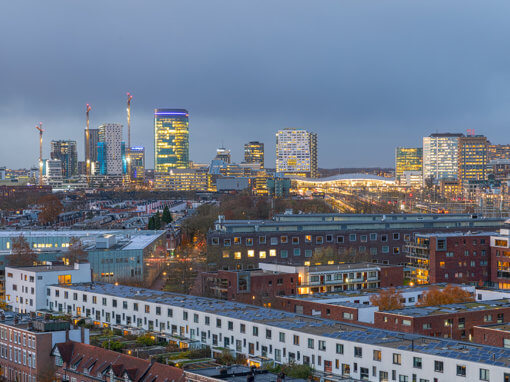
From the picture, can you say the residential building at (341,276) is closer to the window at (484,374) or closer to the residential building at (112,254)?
the residential building at (112,254)

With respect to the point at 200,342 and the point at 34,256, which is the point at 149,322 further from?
the point at 34,256

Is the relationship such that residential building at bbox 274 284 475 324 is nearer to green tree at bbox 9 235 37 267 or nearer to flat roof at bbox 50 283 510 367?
flat roof at bbox 50 283 510 367

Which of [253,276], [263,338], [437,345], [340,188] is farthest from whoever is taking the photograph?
[340,188]

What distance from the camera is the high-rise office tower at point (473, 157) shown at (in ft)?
610

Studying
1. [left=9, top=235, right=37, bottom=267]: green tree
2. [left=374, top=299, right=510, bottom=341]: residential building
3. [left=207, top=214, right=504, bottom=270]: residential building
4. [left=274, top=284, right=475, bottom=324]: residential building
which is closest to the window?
[left=374, top=299, right=510, bottom=341]: residential building

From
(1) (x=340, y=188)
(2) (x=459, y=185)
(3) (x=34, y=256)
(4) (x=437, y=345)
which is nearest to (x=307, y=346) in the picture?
(4) (x=437, y=345)

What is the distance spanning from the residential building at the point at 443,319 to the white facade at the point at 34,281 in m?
14.9

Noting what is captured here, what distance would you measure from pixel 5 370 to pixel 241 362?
7703 millimetres

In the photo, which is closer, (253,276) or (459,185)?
(253,276)

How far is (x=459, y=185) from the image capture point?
546ft

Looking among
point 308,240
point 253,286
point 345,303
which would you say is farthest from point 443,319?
point 308,240

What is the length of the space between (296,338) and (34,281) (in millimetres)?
15803

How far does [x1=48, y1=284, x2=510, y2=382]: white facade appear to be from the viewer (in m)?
19.1

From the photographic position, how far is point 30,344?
80.3ft
